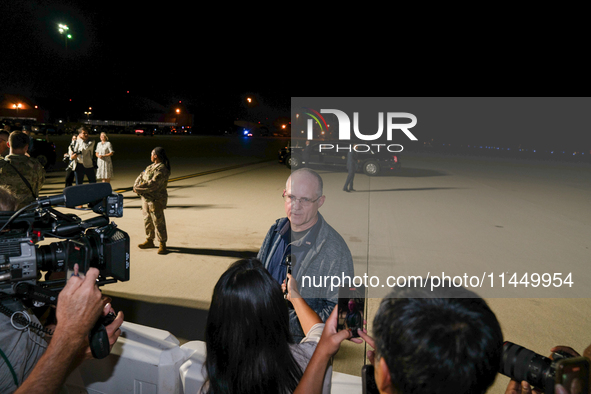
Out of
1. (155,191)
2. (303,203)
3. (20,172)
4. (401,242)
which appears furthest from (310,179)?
(401,242)

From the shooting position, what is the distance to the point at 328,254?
2697mm

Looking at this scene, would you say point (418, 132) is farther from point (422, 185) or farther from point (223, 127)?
point (422, 185)

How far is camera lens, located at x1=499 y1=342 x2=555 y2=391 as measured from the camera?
1.29 meters

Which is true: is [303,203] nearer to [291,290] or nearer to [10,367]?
[291,290]

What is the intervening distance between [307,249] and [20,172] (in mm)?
4108

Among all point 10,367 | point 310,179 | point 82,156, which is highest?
point 82,156

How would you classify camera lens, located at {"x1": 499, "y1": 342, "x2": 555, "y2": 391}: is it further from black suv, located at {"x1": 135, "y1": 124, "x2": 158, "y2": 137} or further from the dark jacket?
black suv, located at {"x1": 135, "y1": 124, "x2": 158, "y2": 137}

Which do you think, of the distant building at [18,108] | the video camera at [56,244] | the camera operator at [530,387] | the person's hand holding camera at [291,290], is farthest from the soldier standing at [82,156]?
the distant building at [18,108]

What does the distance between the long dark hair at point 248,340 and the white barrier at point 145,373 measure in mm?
843

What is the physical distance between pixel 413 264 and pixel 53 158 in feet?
47.4

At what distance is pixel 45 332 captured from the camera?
65.7 inches

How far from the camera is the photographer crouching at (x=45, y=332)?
146 centimetres

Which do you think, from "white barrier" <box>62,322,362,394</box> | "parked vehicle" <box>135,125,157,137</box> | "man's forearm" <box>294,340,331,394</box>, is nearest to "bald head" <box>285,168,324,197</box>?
"white barrier" <box>62,322,362,394</box>

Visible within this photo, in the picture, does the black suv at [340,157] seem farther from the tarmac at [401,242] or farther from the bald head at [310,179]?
the bald head at [310,179]
